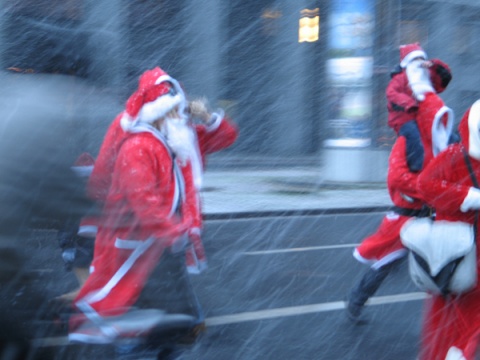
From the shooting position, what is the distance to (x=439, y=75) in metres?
5.30

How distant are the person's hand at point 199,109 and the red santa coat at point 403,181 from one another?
127 centimetres

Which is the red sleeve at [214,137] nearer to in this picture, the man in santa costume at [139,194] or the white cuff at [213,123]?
the white cuff at [213,123]

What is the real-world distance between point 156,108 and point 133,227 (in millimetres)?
624

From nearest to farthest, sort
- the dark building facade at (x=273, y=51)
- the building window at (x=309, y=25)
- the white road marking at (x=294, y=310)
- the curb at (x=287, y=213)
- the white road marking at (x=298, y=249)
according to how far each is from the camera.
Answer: the white road marking at (x=294, y=310), the white road marking at (x=298, y=249), the curb at (x=287, y=213), the dark building facade at (x=273, y=51), the building window at (x=309, y=25)

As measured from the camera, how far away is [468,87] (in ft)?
90.3

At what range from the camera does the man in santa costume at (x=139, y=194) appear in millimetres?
3523

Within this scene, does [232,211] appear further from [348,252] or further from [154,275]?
[154,275]

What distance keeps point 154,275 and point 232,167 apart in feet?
54.7

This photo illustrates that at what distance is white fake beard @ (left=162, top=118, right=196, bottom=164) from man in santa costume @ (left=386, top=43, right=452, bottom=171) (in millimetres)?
1719

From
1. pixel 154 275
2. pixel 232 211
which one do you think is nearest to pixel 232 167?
pixel 232 211

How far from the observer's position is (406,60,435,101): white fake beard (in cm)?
514

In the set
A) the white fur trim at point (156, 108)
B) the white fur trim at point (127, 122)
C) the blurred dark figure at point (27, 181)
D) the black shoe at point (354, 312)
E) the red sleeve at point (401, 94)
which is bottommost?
the black shoe at point (354, 312)

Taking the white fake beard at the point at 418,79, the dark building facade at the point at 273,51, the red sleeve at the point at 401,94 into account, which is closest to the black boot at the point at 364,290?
the red sleeve at the point at 401,94

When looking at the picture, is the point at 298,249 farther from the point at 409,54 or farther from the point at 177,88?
the point at 177,88
